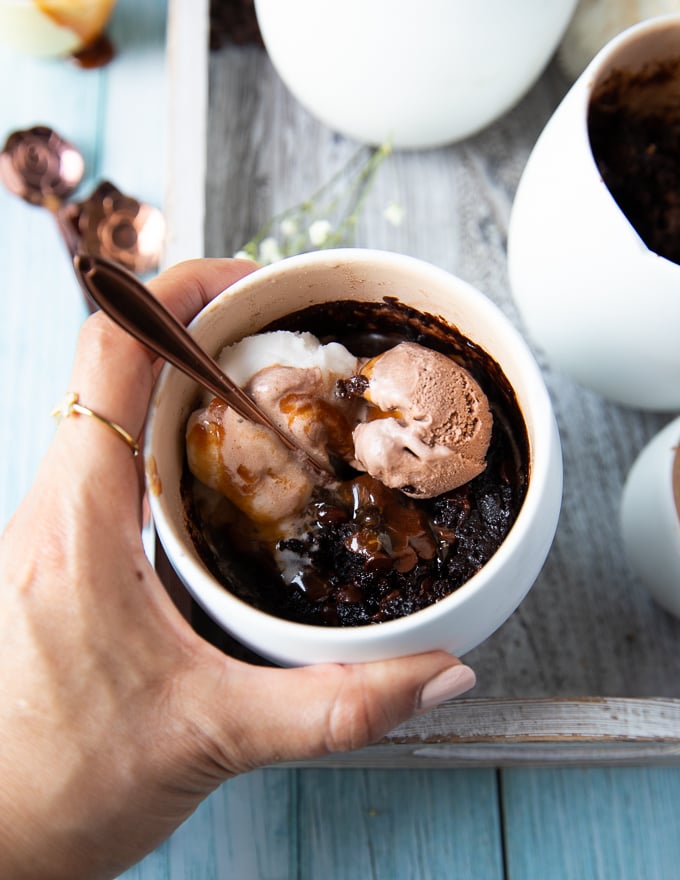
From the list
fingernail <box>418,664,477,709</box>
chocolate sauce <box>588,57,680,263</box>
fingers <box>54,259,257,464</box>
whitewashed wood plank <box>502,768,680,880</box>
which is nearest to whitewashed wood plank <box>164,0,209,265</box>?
fingers <box>54,259,257,464</box>

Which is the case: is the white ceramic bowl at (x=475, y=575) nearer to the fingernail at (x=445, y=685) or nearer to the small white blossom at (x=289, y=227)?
the fingernail at (x=445, y=685)

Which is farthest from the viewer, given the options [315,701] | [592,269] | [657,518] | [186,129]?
[186,129]

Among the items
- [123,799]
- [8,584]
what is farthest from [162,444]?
[123,799]

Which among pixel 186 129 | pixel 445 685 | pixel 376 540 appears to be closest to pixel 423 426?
pixel 376 540

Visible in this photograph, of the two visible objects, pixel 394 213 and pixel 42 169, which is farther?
pixel 42 169

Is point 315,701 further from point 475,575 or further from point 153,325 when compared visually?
point 153,325

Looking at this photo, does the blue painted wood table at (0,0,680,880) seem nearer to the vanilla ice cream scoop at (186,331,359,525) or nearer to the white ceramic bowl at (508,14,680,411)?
the white ceramic bowl at (508,14,680,411)

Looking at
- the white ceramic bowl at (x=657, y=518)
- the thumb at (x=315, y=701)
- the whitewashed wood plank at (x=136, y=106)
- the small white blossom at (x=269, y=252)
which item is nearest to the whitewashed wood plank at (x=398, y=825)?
the white ceramic bowl at (x=657, y=518)
